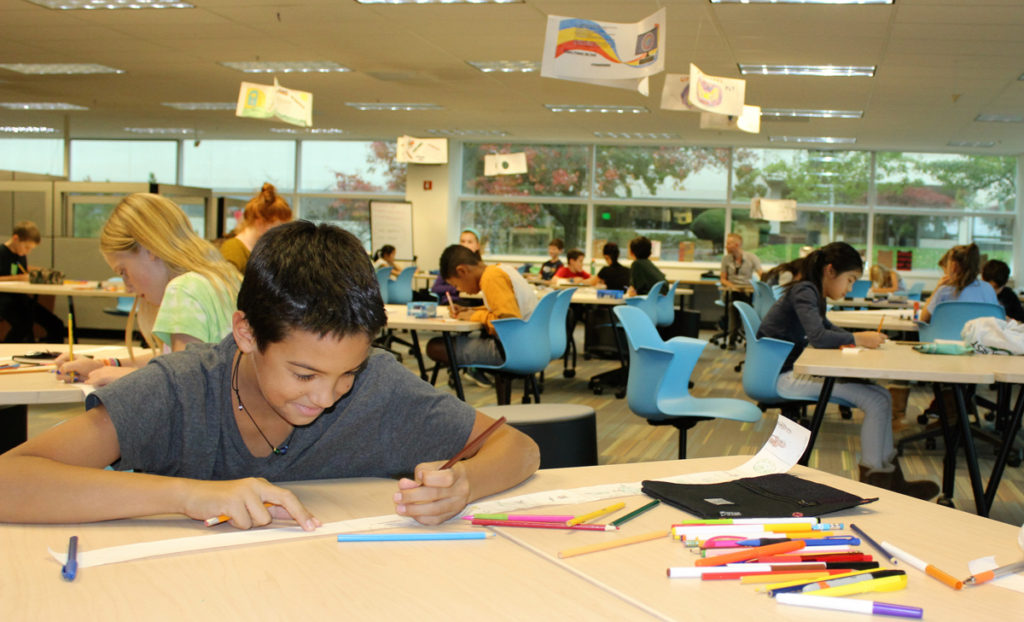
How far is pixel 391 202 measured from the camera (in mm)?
13602

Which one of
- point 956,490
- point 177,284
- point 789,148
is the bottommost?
point 956,490

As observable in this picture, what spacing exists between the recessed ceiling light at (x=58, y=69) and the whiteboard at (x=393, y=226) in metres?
4.62

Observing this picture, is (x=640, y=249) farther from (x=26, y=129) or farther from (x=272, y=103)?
(x=26, y=129)

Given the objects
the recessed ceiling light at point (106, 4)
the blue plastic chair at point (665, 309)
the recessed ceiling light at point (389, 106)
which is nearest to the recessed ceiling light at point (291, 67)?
the recessed ceiling light at point (389, 106)

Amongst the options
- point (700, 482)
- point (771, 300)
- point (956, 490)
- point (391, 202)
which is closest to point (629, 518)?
point (700, 482)

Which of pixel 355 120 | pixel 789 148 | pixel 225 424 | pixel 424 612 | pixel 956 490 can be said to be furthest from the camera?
pixel 789 148

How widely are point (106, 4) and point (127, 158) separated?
9.35m

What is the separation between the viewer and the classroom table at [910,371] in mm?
2910

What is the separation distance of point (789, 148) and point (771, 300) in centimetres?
724

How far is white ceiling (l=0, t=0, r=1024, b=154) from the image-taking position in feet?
20.7

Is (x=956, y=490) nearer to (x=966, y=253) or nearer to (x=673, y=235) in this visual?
(x=966, y=253)

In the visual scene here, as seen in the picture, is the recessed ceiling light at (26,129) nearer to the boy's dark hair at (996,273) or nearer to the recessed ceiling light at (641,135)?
the recessed ceiling light at (641,135)

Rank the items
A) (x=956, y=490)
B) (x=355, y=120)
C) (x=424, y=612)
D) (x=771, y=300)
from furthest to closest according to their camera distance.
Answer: (x=355, y=120), (x=771, y=300), (x=956, y=490), (x=424, y=612)

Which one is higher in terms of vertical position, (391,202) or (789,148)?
(789,148)
